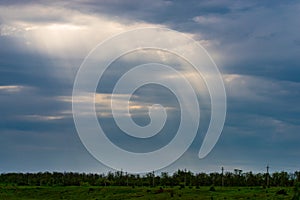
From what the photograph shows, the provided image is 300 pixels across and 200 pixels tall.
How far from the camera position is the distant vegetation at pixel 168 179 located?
112938mm

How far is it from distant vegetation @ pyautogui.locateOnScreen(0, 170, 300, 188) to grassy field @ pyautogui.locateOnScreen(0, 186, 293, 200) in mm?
11450

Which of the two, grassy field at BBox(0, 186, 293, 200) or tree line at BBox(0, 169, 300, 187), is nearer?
grassy field at BBox(0, 186, 293, 200)

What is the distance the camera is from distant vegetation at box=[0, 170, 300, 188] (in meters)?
113

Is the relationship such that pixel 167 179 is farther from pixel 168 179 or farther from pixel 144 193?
pixel 144 193

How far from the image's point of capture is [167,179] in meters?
125

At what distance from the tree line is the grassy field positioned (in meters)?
13.8

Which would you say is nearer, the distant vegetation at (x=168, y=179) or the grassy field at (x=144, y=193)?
the grassy field at (x=144, y=193)

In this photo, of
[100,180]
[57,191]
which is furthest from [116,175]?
[57,191]

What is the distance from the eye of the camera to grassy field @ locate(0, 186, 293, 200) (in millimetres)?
79794

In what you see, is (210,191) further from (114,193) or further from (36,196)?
(36,196)

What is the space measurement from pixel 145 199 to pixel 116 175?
186ft

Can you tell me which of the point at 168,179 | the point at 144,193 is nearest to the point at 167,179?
the point at 168,179

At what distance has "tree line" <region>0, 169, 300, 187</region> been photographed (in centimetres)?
11306

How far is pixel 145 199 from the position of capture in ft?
281
